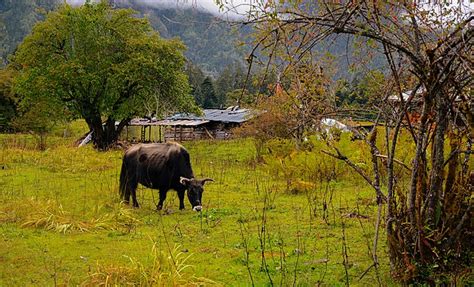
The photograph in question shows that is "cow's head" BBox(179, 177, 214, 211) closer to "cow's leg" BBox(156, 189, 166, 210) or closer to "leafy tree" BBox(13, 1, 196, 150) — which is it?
"cow's leg" BBox(156, 189, 166, 210)

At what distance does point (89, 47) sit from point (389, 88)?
23179 mm

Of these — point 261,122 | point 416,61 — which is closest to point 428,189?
point 416,61

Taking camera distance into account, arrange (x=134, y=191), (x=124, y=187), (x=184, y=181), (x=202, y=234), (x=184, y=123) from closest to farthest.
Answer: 1. (x=202, y=234)
2. (x=184, y=181)
3. (x=134, y=191)
4. (x=124, y=187)
5. (x=184, y=123)

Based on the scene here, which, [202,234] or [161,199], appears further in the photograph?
[161,199]

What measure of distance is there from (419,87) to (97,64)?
22.8 meters

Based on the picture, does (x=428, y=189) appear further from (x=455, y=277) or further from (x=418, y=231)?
(x=455, y=277)

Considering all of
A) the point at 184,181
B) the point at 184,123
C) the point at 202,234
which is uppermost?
the point at 184,123

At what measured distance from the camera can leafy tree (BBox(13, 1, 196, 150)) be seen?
25.4 meters

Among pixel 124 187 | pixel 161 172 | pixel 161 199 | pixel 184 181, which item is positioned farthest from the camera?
pixel 124 187

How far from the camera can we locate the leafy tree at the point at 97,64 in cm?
2541

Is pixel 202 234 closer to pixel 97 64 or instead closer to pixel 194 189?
pixel 194 189

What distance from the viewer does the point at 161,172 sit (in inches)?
424

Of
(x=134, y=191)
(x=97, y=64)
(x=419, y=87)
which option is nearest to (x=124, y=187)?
(x=134, y=191)

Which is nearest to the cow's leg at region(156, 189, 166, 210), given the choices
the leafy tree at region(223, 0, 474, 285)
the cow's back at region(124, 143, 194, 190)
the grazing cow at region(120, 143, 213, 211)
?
the grazing cow at region(120, 143, 213, 211)
